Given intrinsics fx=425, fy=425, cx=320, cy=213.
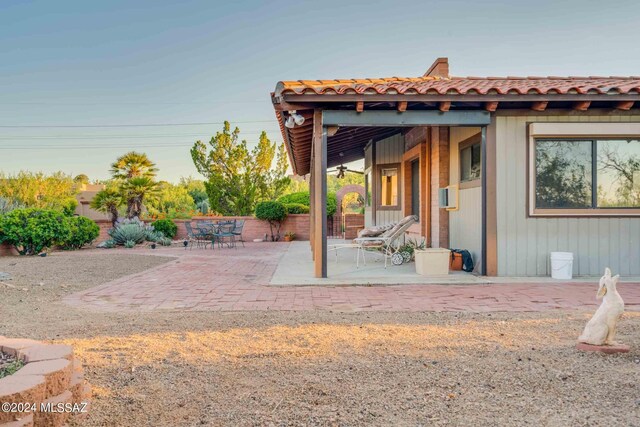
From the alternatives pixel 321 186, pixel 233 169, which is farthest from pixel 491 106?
pixel 233 169

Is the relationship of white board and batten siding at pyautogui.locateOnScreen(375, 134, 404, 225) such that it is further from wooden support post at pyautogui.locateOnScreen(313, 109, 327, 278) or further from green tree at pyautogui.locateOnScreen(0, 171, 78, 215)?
green tree at pyautogui.locateOnScreen(0, 171, 78, 215)

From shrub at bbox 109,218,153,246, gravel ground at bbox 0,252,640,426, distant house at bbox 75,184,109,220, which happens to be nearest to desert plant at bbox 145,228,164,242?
shrub at bbox 109,218,153,246

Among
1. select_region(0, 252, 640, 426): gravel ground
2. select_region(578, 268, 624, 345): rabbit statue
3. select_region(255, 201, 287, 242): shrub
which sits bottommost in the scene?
select_region(0, 252, 640, 426): gravel ground

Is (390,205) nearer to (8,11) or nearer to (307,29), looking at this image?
(307,29)

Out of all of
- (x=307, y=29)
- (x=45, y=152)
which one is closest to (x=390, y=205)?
(x=307, y=29)

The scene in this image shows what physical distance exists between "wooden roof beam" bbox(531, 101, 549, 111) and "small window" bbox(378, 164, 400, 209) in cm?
470

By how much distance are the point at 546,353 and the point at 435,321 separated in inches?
47.2

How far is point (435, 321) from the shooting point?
4293 millimetres

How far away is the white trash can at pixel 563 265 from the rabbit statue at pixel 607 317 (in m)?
3.59

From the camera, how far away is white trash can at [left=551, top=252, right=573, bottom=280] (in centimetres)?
656

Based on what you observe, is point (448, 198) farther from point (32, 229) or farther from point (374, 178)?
point (32, 229)

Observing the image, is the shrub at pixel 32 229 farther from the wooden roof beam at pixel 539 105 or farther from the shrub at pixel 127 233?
the wooden roof beam at pixel 539 105

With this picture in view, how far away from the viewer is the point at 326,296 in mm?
5594

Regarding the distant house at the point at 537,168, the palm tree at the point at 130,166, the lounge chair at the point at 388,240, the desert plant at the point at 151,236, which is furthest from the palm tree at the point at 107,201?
the distant house at the point at 537,168
